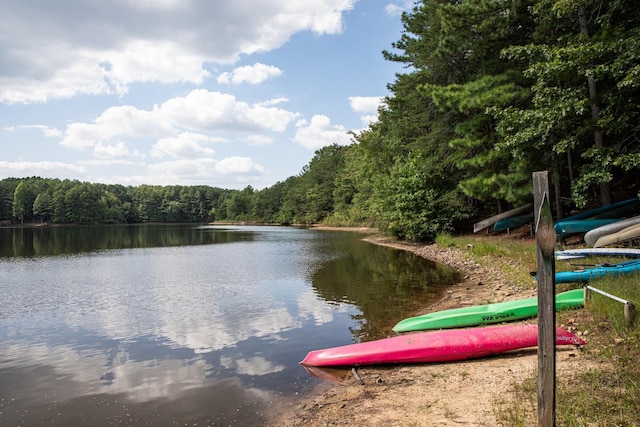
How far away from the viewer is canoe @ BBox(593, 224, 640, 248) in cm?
1223

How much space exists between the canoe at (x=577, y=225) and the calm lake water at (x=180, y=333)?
4.47 m

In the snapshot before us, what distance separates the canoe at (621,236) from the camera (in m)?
12.2

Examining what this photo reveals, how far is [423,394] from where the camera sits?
5.53 metres

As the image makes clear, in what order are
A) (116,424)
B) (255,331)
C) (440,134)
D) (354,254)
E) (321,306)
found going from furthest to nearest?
(354,254) → (440,134) → (321,306) → (255,331) → (116,424)

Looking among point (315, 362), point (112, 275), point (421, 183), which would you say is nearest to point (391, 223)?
point (421, 183)

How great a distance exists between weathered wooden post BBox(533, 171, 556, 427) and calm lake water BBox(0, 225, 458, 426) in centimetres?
353

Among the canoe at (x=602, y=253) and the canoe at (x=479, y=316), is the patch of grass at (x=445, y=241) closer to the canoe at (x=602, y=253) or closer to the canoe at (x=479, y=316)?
the canoe at (x=602, y=253)

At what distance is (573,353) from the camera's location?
5.87 meters

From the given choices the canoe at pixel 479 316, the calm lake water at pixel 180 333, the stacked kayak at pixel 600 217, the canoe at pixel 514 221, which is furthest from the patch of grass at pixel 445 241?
the canoe at pixel 479 316

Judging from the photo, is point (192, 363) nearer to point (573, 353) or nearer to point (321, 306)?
point (321, 306)

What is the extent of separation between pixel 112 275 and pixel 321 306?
1220cm

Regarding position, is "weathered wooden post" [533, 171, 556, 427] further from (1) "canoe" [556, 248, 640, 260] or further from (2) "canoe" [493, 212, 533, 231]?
(2) "canoe" [493, 212, 533, 231]

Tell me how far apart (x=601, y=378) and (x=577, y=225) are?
1257cm

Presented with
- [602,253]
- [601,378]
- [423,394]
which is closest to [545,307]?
[601,378]
